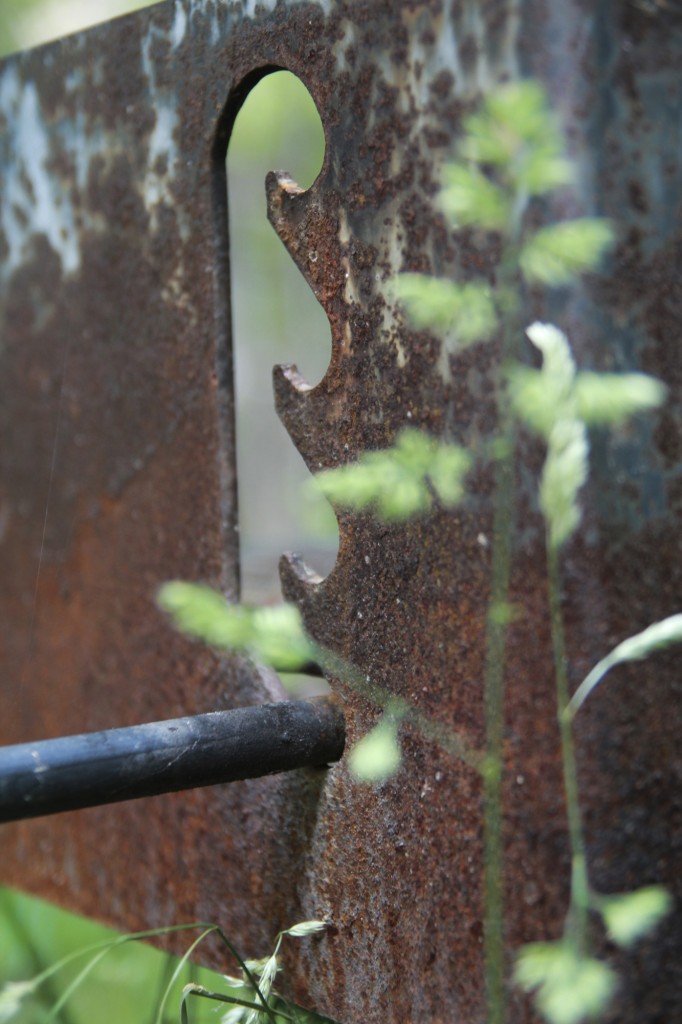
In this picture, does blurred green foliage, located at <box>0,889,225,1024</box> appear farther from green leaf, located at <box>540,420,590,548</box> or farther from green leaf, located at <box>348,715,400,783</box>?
green leaf, located at <box>540,420,590,548</box>

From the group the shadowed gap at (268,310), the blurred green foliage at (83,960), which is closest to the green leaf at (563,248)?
the blurred green foliage at (83,960)

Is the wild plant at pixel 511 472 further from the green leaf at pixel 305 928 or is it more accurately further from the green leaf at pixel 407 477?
the green leaf at pixel 305 928

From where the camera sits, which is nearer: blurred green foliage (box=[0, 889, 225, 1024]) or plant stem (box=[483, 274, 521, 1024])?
plant stem (box=[483, 274, 521, 1024])

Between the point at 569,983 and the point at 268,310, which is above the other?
the point at 268,310

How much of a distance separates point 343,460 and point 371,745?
251 millimetres

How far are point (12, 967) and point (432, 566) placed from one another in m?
1.47

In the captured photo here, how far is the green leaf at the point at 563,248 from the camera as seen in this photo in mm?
607

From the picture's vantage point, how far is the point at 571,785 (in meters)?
0.58

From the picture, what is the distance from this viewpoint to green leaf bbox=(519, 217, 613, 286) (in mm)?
607

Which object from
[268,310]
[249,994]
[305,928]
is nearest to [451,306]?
[305,928]

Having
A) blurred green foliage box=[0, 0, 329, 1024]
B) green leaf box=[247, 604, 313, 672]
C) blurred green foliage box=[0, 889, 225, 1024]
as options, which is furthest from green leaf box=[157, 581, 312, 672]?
blurred green foliage box=[0, 0, 329, 1024]

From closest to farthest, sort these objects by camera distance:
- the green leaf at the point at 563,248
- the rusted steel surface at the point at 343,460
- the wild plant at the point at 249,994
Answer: the green leaf at the point at 563,248 < the rusted steel surface at the point at 343,460 < the wild plant at the point at 249,994

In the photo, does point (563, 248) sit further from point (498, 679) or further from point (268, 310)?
point (268, 310)

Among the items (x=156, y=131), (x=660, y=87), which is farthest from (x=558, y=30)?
(x=156, y=131)
